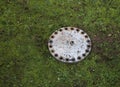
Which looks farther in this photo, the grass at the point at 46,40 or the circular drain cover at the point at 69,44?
the circular drain cover at the point at 69,44

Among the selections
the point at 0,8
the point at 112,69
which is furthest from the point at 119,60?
the point at 0,8

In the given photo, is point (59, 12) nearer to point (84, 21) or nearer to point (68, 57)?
point (84, 21)

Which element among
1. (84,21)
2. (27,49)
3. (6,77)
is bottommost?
(6,77)

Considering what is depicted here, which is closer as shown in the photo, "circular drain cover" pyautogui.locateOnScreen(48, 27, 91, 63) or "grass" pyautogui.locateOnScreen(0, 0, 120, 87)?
"grass" pyautogui.locateOnScreen(0, 0, 120, 87)
